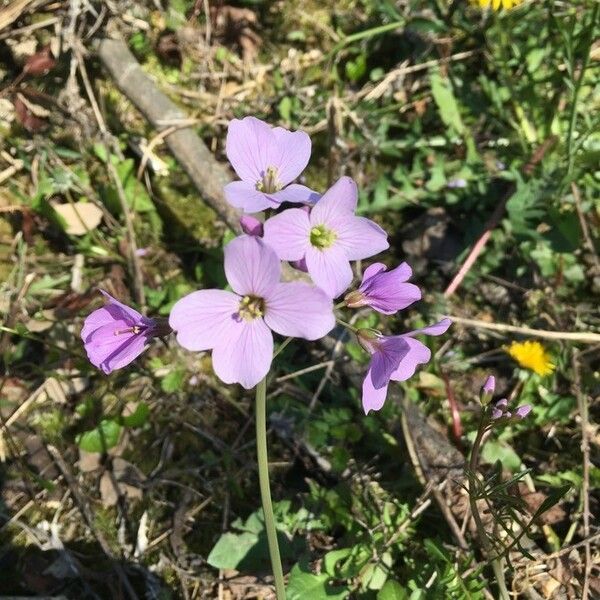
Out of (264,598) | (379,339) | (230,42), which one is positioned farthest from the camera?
(230,42)

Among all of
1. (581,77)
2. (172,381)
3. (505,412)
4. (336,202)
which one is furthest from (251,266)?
(581,77)

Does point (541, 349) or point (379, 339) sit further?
point (541, 349)

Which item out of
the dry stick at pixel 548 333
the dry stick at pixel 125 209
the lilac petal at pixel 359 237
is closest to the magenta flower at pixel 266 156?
the lilac petal at pixel 359 237

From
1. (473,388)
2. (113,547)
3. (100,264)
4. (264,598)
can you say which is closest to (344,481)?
(264,598)

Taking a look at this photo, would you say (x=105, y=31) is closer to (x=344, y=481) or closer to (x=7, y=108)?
(x=7, y=108)

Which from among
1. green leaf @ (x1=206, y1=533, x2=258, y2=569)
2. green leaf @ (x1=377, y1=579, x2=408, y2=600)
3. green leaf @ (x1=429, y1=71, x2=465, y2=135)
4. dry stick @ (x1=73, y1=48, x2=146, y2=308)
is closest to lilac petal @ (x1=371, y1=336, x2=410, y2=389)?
green leaf @ (x1=377, y1=579, x2=408, y2=600)

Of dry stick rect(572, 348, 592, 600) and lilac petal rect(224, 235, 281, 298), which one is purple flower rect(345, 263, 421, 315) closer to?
lilac petal rect(224, 235, 281, 298)

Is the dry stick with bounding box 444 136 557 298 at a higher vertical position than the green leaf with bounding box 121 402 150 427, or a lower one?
lower

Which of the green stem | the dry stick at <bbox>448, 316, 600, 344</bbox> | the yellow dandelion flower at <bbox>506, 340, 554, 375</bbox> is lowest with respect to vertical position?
the yellow dandelion flower at <bbox>506, 340, 554, 375</bbox>
